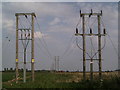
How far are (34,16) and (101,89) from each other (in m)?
10.5

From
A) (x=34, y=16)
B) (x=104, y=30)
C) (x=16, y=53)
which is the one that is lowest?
(x=16, y=53)

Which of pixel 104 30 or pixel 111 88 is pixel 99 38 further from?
pixel 111 88

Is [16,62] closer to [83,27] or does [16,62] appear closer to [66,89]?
Result: [83,27]

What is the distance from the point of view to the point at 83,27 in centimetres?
1902

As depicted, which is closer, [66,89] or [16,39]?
[66,89]

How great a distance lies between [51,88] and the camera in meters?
15.5

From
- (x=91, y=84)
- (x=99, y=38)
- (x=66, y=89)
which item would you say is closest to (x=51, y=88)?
(x=66, y=89)

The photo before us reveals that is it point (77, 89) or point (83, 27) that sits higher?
point (83, 27)

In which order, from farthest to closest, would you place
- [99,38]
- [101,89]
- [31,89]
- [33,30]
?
[33,30] → [99,38] → [31,89] → [101,89]

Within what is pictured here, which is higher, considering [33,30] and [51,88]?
[33,30]

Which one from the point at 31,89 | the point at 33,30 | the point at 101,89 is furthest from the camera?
the point at 33,30

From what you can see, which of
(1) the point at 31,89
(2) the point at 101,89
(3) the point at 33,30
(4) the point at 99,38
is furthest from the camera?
(3) the point at 33,30

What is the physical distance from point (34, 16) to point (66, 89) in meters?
9.55

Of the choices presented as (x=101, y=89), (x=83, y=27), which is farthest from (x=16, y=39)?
(x=101, y=89)
